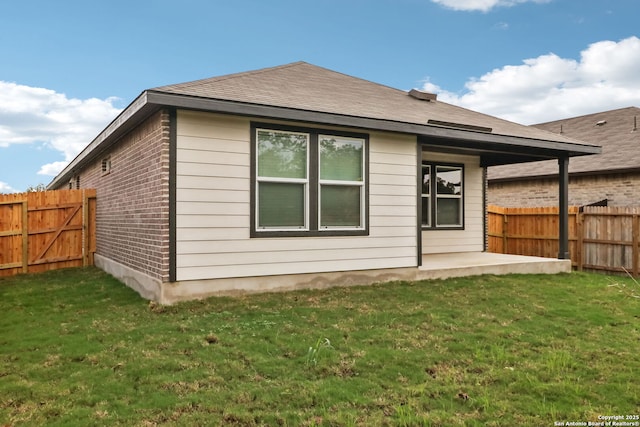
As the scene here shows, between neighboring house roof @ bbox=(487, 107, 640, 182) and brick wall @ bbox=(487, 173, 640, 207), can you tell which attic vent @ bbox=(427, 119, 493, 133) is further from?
brick wall @ bbox=(487, 173, 640, 207)

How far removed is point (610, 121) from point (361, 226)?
1577 centimetres

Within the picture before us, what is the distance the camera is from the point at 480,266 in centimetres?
911

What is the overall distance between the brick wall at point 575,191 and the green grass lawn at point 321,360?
8679 millimetres

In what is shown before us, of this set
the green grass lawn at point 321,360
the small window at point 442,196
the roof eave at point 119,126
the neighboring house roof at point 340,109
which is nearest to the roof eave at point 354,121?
the neighboring house roof at point 340,109

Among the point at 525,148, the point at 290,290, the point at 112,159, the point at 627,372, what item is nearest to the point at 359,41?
the point at 525,148

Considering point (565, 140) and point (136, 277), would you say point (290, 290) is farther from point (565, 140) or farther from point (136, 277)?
point (565, 140)

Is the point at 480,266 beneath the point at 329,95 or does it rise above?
beneath

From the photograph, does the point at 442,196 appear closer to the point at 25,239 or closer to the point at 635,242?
the point at 635,242

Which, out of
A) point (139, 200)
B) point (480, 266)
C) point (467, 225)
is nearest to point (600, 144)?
point (467, 225)

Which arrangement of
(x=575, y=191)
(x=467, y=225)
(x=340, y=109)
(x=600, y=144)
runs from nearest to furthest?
(x=340, y=109), (x=467, y=225), (x=575, y=191), (x=600, y=144)

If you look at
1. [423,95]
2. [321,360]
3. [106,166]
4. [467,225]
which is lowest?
[321,360]

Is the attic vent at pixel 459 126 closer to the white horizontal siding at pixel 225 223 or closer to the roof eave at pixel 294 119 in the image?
the roof eave at pixel 294 119

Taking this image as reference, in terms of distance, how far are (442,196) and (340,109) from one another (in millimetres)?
5162

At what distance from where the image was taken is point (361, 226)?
7914 mm
